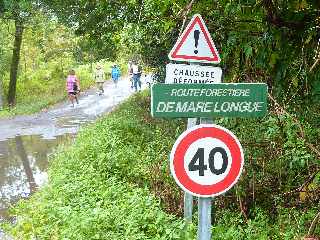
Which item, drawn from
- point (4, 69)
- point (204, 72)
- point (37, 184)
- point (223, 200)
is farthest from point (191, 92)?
point (4, 69)

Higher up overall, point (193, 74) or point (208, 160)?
point (193, 74)

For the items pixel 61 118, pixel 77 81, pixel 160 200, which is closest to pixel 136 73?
pixel 77 81

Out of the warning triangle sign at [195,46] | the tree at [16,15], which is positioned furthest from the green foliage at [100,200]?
the tree at [16,15]

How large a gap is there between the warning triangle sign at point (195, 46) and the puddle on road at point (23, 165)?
16.3 feet

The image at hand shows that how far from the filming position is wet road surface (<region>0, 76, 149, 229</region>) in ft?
36.2

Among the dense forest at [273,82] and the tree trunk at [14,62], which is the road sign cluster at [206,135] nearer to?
the dense forest at [273,82]

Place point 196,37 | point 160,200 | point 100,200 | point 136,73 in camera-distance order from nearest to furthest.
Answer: point 196,37, point 160,200, point 100,200, point 136,73

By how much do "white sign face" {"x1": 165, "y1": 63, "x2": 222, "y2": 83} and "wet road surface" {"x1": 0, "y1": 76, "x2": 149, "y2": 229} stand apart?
487 cm

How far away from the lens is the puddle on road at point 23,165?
34.2 feet

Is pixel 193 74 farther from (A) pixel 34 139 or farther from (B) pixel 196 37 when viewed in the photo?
(A) pixel 34 139

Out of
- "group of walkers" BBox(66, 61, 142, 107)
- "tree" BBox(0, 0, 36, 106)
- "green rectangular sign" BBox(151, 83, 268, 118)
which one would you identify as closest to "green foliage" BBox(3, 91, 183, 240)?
"green rectangular sign" BBox(151, 83, 268, 118)

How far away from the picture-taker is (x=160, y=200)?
7.08m

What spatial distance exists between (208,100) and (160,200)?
410cm

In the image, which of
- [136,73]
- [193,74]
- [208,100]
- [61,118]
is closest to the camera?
[208,100]
